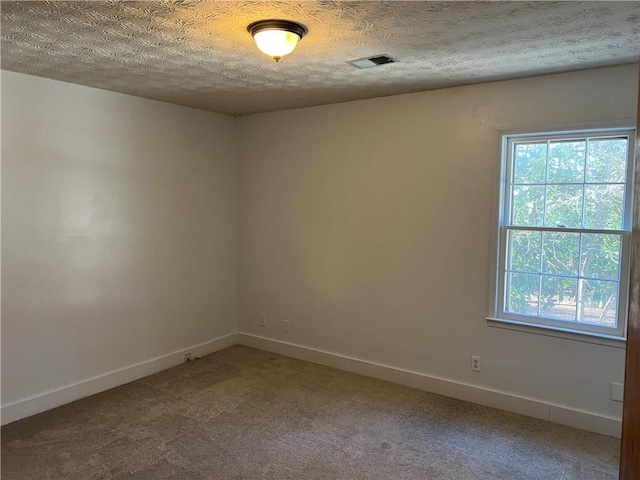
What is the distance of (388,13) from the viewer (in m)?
2.04

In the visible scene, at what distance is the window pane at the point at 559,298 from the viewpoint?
316 centimetres

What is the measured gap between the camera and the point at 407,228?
12.4 feet

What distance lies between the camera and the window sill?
298 cm

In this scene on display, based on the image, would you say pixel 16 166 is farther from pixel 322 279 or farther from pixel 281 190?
pixel 322 279

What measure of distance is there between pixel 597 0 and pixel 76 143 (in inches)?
136

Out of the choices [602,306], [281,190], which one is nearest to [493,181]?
[602,306]

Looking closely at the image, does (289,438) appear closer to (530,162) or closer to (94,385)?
(94,385)

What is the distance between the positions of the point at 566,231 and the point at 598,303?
0.53 meters

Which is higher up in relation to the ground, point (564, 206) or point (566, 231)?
point (564, 206)

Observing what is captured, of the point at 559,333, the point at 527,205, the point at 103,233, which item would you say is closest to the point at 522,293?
the point at 559,333

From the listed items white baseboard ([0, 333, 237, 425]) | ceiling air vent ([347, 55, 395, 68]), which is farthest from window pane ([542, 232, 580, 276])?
white baseboard ([0, 333, 237, 425])

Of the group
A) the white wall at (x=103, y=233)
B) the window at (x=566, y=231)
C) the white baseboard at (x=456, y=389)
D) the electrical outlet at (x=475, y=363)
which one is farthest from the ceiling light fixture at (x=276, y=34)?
the white baseboard at (x=456, y=389)

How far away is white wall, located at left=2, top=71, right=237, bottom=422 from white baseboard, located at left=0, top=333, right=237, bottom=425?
0.6 inches

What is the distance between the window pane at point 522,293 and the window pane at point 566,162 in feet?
2.38
